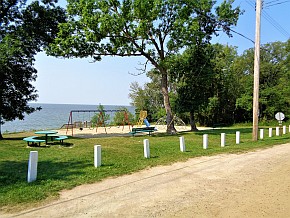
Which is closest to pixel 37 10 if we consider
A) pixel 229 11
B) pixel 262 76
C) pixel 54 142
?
pixel 54 142

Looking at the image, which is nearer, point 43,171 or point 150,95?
point 43,171

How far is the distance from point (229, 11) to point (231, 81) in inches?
720

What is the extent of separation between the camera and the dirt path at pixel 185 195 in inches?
191

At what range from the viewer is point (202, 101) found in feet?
77.5

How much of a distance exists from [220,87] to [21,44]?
2416 centimetres

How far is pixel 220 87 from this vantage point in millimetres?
34750

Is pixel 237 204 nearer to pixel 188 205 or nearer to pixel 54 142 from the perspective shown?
pixel 188 205

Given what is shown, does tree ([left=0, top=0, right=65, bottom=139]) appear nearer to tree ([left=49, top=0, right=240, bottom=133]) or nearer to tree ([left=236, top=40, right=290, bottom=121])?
tree ([left=49, top=0, right=240, bottom=133])

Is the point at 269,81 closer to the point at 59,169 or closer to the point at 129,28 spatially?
the point at 129,28

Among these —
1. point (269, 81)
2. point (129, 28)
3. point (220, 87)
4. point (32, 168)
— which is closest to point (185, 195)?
point (32, 168)

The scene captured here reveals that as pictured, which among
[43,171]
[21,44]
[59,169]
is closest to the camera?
[43,171]

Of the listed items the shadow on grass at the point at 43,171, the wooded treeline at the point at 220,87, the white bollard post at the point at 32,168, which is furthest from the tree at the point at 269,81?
the white bollard post at the point at 32,168

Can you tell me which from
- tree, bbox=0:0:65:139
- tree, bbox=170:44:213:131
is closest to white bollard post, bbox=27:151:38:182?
tree, bbox=0:0:65:139

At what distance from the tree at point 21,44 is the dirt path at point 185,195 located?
42.6 ft
